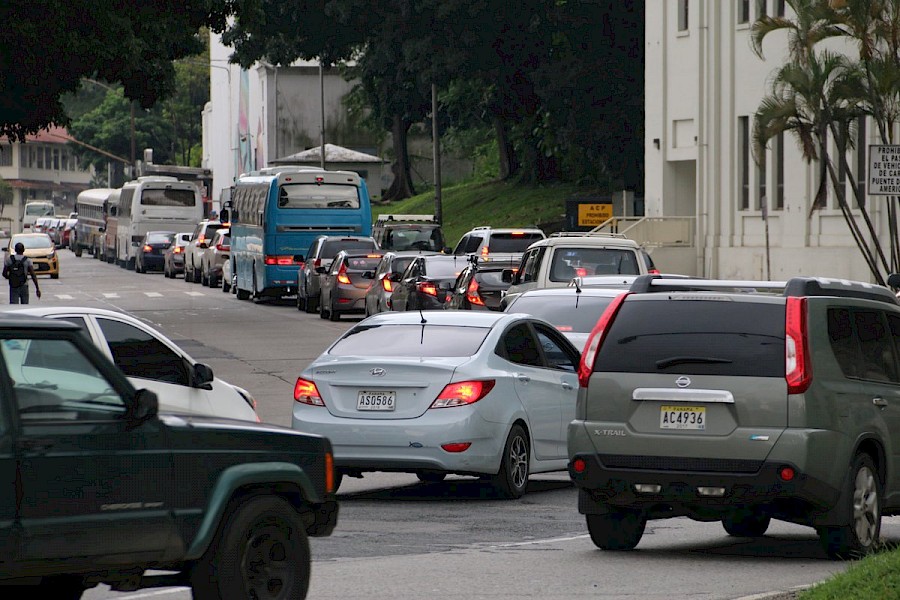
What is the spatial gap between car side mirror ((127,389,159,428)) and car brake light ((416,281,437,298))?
2517cm

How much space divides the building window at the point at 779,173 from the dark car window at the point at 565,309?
29.9 metres

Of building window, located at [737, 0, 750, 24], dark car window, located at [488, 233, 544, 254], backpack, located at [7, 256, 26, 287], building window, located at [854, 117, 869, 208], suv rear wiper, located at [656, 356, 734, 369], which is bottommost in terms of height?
suv rear wiper, located at [656, 356, 734, 369]

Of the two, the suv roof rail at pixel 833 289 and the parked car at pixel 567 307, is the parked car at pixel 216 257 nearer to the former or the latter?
the parked car at pixel 567 307

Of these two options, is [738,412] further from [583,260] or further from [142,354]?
[583,260]

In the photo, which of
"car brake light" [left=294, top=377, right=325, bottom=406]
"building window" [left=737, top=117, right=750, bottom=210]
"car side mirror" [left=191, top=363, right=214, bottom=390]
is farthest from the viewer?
"building window" [left=737, top=117, right=750, bottom=210]

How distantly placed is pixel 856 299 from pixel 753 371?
3.42ft

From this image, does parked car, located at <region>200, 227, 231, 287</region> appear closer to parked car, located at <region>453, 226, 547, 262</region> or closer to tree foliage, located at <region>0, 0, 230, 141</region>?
tree foliage, located at <region>0, 0, 230, 141</region>

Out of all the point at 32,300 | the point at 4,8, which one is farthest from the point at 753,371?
the point at 32,300

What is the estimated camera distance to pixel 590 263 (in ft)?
82.9

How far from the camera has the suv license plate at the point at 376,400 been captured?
13484 mm

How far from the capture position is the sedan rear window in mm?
13961

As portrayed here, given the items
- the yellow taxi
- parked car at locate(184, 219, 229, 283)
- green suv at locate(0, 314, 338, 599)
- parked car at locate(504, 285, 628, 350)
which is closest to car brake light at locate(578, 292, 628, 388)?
green suv at locate(0, 314, 338, 599)

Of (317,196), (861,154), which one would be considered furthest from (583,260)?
(317,196)

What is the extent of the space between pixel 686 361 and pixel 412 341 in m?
3.85
